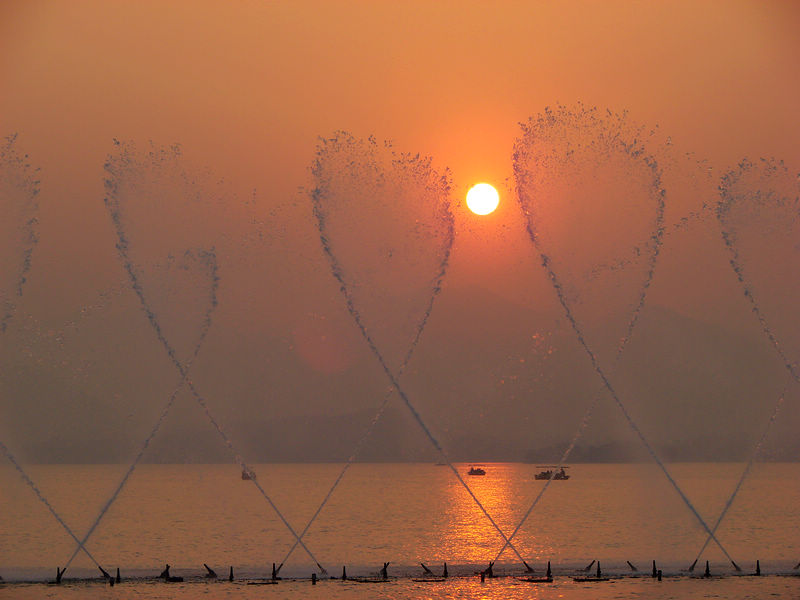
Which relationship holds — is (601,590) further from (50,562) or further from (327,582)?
(50,562)

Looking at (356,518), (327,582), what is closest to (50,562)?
(327,582)

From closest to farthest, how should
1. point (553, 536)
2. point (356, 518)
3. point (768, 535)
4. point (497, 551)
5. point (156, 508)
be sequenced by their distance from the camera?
point (497, 551), point (553, 536), point (768, 535), point (356, 518), point (156, 508)

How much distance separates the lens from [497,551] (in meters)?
106

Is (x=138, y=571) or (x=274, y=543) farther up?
(x=274, y=543)

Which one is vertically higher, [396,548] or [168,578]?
[396,548]

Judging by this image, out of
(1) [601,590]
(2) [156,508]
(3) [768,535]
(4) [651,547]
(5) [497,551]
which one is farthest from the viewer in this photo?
(2) [156,508]

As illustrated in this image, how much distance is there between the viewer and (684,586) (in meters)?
Answer: 61.1

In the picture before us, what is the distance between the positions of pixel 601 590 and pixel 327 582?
14.9m

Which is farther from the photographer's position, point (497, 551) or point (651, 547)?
point (651, 547)

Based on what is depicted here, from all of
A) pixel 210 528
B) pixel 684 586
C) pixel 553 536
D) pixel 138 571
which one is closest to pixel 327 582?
pixel 138 571

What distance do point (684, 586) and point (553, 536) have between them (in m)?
64.0

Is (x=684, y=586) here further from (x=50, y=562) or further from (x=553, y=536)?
(x=553, y=536)

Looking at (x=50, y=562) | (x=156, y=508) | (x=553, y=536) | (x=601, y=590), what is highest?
(x=156, y=508)

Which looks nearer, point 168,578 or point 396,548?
→ point 168,578
